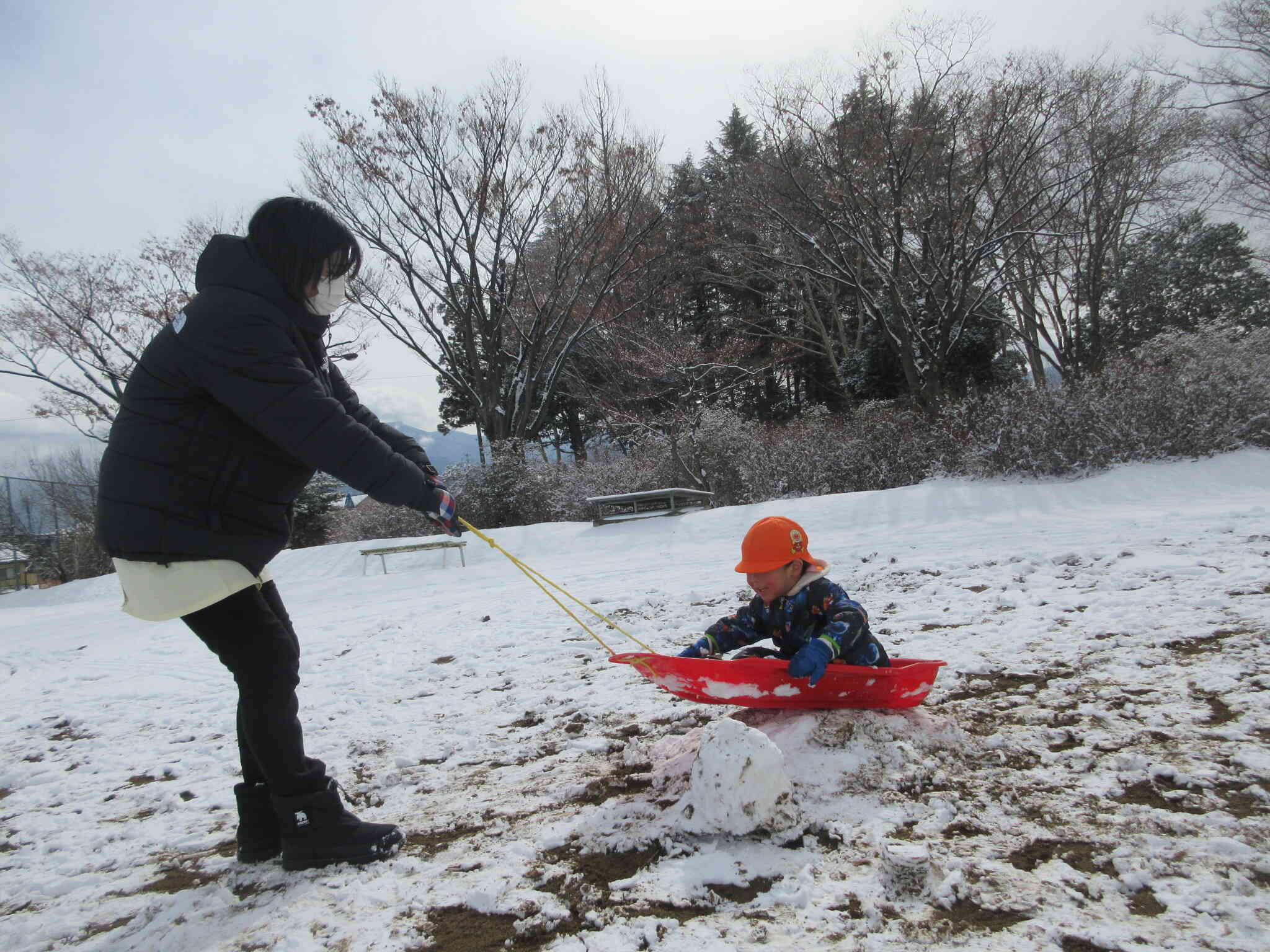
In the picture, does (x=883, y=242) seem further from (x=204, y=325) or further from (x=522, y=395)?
(x=204, y=325)

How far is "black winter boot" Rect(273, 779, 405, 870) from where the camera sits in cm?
208

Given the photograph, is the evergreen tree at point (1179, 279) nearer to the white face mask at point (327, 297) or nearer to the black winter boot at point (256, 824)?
the white face mask at point (327, 297)

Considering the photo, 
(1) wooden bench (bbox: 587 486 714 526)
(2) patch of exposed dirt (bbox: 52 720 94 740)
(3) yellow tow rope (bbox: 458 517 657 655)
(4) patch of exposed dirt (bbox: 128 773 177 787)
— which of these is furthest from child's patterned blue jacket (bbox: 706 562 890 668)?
(1) wooden bench (bbox: 587 486 714 526)

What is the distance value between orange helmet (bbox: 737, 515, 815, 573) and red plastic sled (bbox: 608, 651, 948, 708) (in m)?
0.38

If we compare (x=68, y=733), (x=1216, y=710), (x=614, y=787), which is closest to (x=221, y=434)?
(x=614, y=787)

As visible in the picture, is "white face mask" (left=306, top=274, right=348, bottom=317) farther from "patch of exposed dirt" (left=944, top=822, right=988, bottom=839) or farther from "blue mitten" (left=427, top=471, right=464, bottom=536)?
"patch of exposed dirt" (left=944, top=822, right=988, bottom=839)

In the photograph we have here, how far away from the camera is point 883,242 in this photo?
12633mm

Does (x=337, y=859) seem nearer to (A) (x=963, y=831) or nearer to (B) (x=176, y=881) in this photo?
(B) (x=176, y=881)

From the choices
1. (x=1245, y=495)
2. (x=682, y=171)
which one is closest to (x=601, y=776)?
(x=1245, y=495)

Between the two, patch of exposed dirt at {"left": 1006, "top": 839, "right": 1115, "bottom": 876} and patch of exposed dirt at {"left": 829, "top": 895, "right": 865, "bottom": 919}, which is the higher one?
patch of exposed dirt at {"left": 829, "top": 895, "right": 865, "bottom": 919}

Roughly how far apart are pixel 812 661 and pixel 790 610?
1.58 feet

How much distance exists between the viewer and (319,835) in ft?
6.86

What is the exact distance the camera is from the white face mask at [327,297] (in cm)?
215

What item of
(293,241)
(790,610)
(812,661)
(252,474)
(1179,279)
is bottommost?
(812,661)
